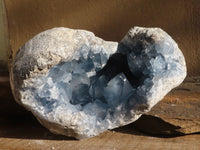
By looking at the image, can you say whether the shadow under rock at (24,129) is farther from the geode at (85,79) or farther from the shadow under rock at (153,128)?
the shadow under rock at (153,128)

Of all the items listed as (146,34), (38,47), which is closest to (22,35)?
(38,47)

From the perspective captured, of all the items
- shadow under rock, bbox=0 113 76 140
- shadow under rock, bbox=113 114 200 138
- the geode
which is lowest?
shadow under rock, bbox=0 113 76 140

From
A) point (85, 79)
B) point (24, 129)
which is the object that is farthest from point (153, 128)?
point (24, 129)

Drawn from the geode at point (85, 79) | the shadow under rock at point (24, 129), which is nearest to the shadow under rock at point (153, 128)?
the geode at point (85, 79)

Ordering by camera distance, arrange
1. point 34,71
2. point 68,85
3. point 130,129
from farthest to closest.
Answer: point 130,129 < point 68,85 < point 34,71

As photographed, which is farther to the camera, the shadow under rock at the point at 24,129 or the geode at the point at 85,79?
the shadow under rock at the point at 24,129

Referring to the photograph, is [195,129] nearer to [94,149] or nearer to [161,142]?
[161,142]

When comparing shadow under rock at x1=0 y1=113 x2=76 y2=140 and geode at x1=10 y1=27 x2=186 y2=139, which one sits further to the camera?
shadow under rock at x1=0 y1=113 x2=76 y2=140

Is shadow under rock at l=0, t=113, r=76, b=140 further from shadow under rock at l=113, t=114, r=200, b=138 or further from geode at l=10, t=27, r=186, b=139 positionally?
shadow under rock at l=113, t=114, r=200, b=138

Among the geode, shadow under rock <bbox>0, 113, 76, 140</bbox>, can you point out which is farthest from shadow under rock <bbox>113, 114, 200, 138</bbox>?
shadow under rock <bbox>0, 113, 76, 140</bbox>
